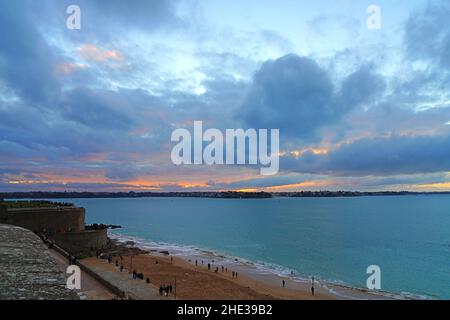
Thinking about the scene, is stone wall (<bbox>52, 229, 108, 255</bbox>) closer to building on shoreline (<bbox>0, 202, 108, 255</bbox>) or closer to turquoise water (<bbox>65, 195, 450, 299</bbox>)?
building on shoreline (<bbox>0, 202, 108, 255</bbox>)

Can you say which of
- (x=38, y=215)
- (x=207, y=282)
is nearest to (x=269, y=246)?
(x=207, y=282)

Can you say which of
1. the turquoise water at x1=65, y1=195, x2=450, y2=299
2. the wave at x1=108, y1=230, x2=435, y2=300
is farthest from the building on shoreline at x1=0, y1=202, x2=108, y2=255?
the turquoise water at x1=65, y1=195, x2=450, y2=299

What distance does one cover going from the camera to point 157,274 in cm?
3772

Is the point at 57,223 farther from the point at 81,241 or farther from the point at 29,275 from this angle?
the point at 29,275

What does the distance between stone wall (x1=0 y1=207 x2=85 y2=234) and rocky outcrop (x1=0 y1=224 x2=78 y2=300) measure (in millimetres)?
17472

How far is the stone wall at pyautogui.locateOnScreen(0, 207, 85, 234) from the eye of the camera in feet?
111

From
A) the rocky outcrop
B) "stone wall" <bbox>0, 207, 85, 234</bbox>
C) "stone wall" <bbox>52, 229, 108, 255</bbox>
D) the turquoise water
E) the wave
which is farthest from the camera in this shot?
the turquoise water

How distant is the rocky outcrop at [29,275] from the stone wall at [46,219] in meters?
17.5

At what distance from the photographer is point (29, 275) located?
12297 mm

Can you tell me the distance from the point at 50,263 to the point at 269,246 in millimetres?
50929

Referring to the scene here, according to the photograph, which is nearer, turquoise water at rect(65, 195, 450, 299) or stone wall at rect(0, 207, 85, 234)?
stone wall at rect(0, 207, 85, 234)

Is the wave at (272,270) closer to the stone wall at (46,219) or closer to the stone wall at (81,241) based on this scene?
the stone wall at (81,241)

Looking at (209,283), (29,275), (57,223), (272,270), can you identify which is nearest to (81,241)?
(57,223)
